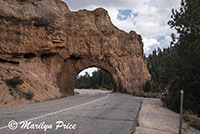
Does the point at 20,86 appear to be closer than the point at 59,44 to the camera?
Yes

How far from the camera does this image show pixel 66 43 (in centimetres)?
3266

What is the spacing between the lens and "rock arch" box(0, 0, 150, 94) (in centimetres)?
2744

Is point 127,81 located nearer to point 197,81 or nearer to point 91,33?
point 91,33

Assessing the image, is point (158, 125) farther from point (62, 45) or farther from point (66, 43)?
point (66, 43)

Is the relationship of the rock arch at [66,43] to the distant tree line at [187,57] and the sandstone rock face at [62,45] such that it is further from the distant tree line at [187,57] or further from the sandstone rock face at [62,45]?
the distant tree line at [187,57]

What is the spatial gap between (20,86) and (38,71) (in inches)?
339

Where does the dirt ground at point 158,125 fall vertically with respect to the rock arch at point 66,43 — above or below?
below

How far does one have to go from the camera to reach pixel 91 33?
35031mm

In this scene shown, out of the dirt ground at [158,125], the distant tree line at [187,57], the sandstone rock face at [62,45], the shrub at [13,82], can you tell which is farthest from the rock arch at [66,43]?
the dirt ground at [158,125]

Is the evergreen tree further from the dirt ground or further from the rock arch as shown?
the rock arch

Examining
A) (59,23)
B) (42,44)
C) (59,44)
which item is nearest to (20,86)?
(42,44)

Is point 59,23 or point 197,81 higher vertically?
point 59,23

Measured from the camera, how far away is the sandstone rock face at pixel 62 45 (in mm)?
26969

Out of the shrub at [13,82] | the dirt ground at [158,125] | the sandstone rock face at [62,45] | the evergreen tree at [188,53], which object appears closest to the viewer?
the dirt ground at [158,125]
